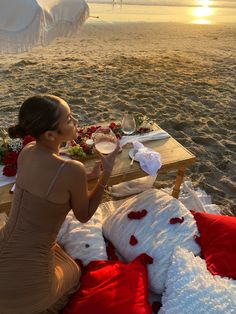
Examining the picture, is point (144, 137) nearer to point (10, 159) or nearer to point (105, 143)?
point (105, 143)

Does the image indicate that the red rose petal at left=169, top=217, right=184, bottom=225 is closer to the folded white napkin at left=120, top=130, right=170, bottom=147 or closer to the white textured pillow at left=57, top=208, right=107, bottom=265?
the white textured pillow at left=57, top=208, right=107, bottom=265

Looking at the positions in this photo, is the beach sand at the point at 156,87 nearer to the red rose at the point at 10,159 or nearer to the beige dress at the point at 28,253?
the red rose at the point at 10,159

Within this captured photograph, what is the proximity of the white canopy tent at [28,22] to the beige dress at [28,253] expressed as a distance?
1.10 metres

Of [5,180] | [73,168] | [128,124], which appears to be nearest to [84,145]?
[128,124]

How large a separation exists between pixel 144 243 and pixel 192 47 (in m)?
8.28

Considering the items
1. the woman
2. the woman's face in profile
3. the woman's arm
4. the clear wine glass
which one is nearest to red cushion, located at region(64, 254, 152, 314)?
the woman

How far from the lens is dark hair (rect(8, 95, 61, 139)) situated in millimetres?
2023

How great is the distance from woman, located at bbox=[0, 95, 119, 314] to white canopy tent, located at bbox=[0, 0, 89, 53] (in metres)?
0.70

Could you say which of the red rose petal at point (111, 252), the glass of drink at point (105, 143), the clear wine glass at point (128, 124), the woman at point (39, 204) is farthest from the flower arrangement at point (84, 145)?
the woman at point (39, 204)

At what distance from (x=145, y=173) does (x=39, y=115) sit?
53.2 inches

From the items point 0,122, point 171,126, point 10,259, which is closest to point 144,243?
point 10,259

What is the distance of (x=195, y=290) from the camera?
226cm

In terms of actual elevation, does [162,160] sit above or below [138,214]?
above

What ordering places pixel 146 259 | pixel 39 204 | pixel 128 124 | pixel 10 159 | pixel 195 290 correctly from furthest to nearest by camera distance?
pixel 128 124
pixel 10 159
pixel 146 259
pixel 195 290
pixel 39 204
